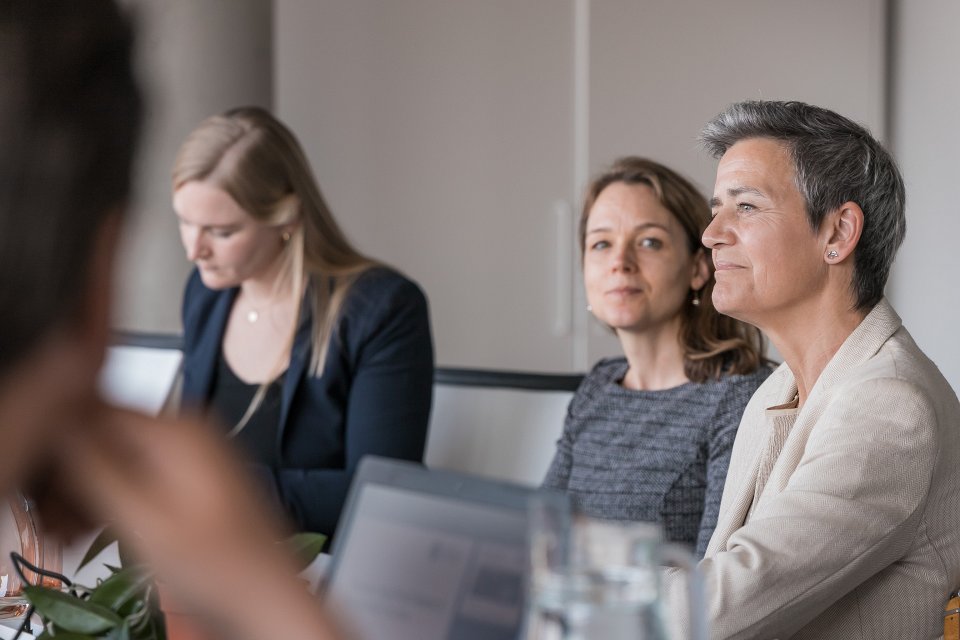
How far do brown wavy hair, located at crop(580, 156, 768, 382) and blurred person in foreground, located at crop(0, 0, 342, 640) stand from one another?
5.55 feet

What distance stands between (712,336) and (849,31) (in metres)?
1.22

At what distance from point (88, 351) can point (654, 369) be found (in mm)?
1805

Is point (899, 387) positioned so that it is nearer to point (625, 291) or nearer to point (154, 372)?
point (625, 291)

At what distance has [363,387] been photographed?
2.35m

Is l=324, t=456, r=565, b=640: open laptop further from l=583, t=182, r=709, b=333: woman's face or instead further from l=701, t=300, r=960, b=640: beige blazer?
l=583, t=182, r=709, b=333: woman's face

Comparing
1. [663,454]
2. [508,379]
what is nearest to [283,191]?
[508,379]

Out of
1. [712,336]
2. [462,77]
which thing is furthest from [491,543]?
[462,77]

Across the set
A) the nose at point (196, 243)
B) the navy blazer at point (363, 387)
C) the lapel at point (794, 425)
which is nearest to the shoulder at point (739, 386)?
the lapel at point (794, 425)

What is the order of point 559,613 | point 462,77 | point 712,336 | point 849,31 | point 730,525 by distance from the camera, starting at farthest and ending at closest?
point 462,77, point 849,31, point 712,336, point 730,525, point 559,613

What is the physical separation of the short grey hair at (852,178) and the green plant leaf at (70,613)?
0.99 metres

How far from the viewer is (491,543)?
0.66 metres

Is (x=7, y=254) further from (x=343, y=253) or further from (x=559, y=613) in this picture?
(x=343, y=253)

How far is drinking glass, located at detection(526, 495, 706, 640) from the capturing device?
55 cm

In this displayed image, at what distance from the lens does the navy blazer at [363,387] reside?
7.61 feet
